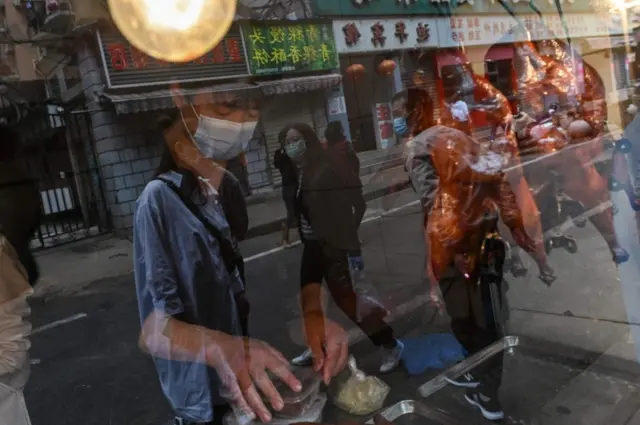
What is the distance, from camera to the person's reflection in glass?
2.12m

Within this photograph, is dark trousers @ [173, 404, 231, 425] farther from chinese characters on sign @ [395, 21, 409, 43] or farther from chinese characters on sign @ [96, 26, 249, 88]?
chinese characters on sign @ [395, 21, 409, 43]

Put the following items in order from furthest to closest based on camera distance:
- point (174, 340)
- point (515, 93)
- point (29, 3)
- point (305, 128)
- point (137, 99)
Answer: point (515, 93) → point (305, 128) → point (174, 340) → point (137, 99) → point (29, 3)

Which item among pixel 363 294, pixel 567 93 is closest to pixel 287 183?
pixel 363 294

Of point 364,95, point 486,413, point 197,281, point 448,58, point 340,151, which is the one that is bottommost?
point 486,413

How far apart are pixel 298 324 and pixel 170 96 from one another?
4.06 ft

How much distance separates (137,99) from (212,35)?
233 mm

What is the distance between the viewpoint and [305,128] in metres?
1.59

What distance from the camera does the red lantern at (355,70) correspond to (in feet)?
5.06

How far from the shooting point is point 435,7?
1.70m

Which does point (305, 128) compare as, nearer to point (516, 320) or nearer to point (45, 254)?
point (45, 254)

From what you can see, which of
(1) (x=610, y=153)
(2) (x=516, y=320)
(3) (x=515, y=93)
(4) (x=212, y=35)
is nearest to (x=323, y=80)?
(4) (x=212, y=35)

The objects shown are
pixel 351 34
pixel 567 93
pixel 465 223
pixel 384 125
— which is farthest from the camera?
pixel 567 93

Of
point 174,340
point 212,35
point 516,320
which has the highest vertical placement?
point 212,35

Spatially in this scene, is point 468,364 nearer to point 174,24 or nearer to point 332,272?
point 332,272
